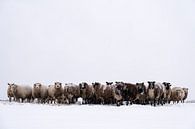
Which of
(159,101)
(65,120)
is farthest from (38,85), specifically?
(65,120)

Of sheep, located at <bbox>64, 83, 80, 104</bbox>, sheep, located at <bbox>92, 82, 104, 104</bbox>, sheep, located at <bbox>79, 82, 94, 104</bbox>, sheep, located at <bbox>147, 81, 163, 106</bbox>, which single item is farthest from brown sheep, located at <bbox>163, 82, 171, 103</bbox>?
Result: sheep, located at <bbox>64, 83, 80, 104</bbox>

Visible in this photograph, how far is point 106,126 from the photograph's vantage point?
14398 mm

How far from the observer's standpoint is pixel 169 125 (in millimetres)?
14641

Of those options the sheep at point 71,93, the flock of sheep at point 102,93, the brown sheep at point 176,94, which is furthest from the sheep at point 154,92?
the sheep at point 71,93

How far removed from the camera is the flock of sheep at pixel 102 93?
101 ft

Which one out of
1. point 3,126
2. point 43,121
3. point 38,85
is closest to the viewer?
point 3,126

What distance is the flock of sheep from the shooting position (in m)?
30.7

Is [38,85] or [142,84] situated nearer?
[142,84]

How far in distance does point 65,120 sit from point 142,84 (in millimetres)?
16282

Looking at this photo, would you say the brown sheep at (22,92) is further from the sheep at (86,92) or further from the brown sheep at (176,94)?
the brown sheep at (176,94)

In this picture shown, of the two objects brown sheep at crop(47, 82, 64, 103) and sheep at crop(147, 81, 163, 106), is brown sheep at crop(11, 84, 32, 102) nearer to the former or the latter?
brown sheep at crop(47, 82, 64, 103)

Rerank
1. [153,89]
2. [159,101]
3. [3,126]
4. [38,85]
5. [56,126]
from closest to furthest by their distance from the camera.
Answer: [3,126]
[56,126]
[153,89]
[159,101]
[38,85]

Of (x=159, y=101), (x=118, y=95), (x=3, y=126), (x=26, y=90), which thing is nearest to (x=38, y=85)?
(x=26, y=90)

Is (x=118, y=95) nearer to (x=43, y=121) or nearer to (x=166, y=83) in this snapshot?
(x=166, y=83)
